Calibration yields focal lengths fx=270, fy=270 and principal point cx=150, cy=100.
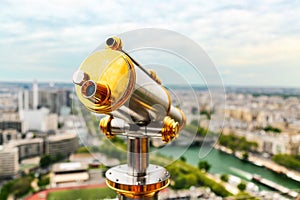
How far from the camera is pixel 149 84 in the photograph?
0.32m

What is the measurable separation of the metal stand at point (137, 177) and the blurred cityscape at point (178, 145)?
0.06m

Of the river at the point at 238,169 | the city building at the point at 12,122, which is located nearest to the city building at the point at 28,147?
the city building at the point at 12,122

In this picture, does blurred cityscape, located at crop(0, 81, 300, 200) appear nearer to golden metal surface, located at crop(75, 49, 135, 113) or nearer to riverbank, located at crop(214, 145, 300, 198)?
riverbank, located at crop(214, 145, 300, 198)

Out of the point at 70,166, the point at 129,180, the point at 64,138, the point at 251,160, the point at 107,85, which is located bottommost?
the point at 251,160

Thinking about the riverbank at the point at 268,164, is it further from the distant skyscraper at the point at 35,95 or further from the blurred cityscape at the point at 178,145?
the distant skyscraper at the point at 35,95

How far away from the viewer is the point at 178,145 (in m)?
0.41

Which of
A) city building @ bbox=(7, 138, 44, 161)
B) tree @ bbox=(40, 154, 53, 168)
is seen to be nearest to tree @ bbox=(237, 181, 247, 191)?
tree @ bbox=(40, 154, 53, 168)

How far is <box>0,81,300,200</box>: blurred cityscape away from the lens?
429 millimetres

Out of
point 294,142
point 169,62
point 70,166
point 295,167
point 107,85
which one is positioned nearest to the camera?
point 107,85

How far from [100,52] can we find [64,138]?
2882 millimetres

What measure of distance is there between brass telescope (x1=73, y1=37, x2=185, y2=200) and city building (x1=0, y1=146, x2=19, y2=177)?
9.26 ft

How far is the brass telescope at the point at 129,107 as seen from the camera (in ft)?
0.87

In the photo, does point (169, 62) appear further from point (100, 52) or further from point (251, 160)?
point (251, 160)

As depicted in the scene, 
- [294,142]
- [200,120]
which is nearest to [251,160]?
[294,142]
